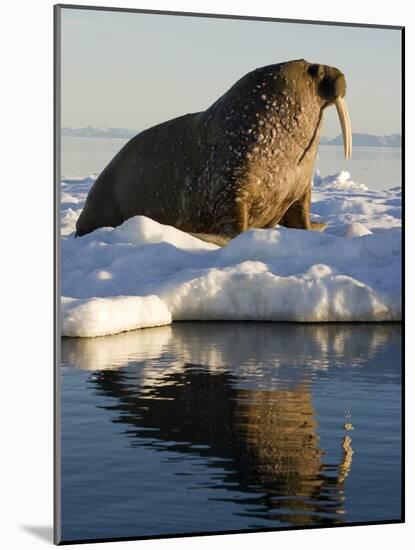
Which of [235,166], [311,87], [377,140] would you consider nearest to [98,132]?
[377,140]

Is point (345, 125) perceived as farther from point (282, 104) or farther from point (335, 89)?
point (282, 104)

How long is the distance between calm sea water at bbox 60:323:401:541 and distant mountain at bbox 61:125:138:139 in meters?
1.54

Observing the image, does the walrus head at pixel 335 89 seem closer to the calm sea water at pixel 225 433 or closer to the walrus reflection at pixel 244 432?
the calm sea water at pixel 225 433

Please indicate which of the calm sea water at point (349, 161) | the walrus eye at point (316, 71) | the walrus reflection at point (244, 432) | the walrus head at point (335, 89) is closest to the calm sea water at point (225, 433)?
the walrus reflection at point (244, 432)

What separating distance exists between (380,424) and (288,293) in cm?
243

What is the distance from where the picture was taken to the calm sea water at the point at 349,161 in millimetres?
10156

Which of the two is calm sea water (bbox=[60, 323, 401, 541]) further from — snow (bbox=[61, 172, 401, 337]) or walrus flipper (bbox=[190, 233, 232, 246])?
walrus flipper (bbox=[190, 233, 232, 246])

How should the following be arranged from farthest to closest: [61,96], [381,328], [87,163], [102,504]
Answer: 1. [381,328]
2. [87,163]
3. [61,96]
4. [102,504]

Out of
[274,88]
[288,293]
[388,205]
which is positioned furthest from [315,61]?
[274,88]

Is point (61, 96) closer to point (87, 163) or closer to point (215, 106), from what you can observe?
point (87, 163)

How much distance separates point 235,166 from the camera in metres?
14.8

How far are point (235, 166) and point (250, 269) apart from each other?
2.84 meters

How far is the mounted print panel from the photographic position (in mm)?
9148

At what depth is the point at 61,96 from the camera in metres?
9.68
